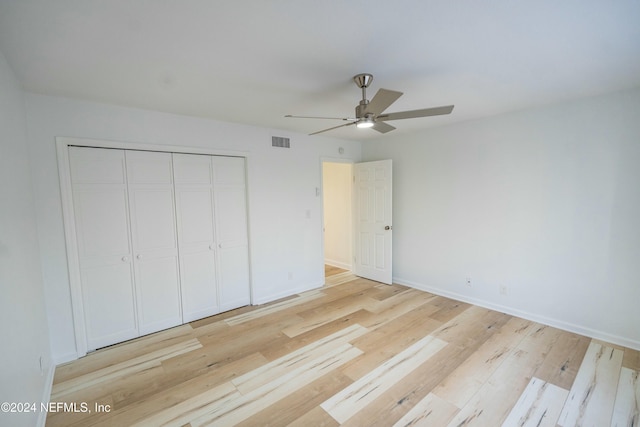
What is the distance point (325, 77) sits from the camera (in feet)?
7.47

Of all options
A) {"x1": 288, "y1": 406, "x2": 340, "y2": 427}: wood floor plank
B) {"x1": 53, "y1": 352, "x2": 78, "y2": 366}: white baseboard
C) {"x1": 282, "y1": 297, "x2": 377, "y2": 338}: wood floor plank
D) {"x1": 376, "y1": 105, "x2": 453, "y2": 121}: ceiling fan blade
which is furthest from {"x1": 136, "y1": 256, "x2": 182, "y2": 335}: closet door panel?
{"x1": 376, "y1": 105, "x2": 453, "y2": 121}: ceiling fan blade

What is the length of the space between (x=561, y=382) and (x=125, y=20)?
3.98m

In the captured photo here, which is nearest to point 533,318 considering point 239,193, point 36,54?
point 239,193

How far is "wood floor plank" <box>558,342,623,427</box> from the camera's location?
1.97m

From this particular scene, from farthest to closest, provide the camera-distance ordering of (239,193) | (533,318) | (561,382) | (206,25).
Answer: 1. (239,193)
2. (533,318)
3. (561,382)
4. (206,25)

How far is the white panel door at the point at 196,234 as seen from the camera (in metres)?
3.40

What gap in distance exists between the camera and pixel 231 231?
3.82 meters

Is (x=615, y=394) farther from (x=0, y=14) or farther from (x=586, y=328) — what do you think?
(x=0, y=14)

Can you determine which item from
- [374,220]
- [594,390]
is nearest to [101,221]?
[374,220]

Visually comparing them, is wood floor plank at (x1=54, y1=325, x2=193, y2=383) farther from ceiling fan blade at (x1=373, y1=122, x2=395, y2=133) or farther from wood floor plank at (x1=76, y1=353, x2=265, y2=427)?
ceiling fan blade at (x1=373, y1=122, x2=395, y2=133)

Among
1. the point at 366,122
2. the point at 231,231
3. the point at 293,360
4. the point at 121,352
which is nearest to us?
the point at 366,122

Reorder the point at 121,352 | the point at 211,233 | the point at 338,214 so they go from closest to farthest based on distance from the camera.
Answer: the point at 121,352
the point at 211,233
the point at 338,214

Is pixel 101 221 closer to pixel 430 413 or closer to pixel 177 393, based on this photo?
pixel 177 393

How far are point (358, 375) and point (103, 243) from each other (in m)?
2.86
